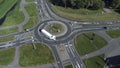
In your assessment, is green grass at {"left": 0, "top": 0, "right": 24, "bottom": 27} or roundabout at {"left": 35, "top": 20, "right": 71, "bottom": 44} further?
green grass at {"left": 0, "top": 0, "right": 24, "bottom": 27}

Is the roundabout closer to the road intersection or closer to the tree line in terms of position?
the road intersection

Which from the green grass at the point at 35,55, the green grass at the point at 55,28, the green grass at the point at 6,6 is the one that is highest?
the green grass at the point at 6,6

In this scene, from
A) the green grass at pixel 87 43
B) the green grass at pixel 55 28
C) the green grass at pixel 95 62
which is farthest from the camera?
the green grass at pixel 55 28

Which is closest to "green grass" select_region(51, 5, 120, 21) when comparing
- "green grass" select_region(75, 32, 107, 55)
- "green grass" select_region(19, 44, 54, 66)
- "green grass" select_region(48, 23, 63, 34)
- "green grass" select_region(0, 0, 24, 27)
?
"green grass" select_region(48, 23, 63, 34)

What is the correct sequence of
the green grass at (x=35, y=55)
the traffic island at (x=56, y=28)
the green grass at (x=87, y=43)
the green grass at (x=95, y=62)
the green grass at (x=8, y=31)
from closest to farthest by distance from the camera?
1. the green grass at (x=95, y=62)
2. the green grass at (x=35, y=55)
3. the green grass at (x=87, y=43)
4. the traffic island at (x=56, y=28)
5. the green grass at (x=8, y=31)

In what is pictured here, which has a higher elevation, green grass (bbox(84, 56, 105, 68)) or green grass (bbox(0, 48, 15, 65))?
green grass (bbox(0, 48, 15, 65))

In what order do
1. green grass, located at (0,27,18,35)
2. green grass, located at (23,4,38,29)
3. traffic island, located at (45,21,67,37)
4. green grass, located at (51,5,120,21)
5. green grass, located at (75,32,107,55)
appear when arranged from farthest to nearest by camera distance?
green grass, located at (51,5,120,21)
green grass, located at (23,4,38,29)
green grass, located at (0,27,18,35)
traffic island, located at (45,21,67,37)
green grass, located at (75,32,107,55)

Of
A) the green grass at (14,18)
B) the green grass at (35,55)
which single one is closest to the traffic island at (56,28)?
the green grass at (35,55)

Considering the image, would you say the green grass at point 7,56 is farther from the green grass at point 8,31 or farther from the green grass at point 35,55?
the green grass at point 8,31
